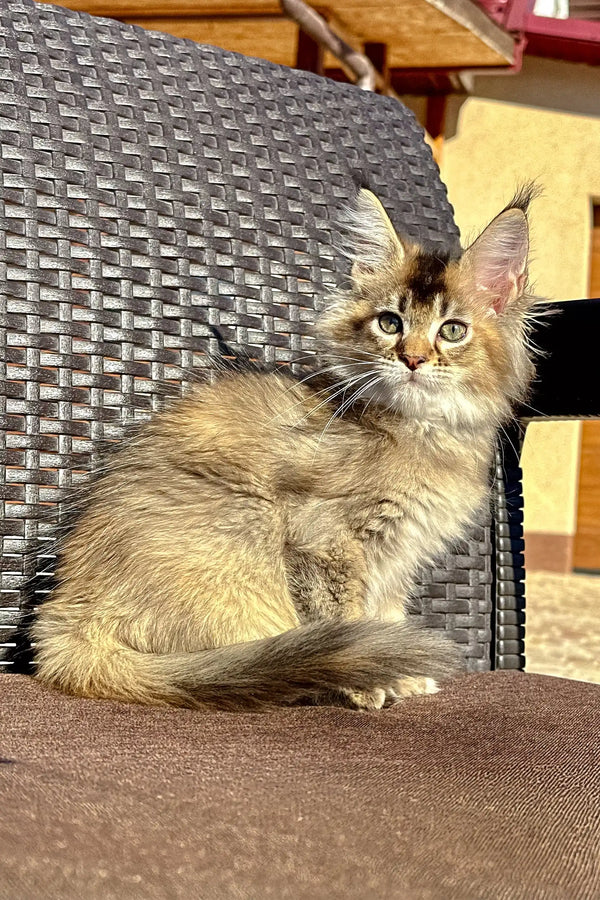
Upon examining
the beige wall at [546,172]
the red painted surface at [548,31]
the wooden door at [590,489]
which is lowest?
the wooden door at [590,489]

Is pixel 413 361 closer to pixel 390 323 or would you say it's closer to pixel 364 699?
pixel 390 323

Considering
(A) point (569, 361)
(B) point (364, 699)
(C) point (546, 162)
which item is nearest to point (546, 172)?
(C) point (546, 162)

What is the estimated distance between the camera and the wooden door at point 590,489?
345 inches

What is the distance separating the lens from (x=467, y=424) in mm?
2234

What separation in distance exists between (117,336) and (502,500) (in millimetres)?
827

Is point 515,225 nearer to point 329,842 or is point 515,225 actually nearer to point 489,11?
point 329,842

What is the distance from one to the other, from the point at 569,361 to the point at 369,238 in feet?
1.93

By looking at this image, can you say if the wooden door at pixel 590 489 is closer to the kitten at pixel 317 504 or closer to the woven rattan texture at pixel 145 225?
the kitten at pixel 317 504

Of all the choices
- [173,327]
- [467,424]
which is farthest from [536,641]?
[173,327]

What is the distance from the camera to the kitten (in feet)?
5.04

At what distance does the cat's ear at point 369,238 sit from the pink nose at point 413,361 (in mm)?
259

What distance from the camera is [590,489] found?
29.2 feet

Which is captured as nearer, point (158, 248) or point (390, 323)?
point (158, 248)

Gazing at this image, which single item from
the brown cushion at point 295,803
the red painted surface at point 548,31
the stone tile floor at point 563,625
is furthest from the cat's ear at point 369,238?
the red painted surface at point 548,31
